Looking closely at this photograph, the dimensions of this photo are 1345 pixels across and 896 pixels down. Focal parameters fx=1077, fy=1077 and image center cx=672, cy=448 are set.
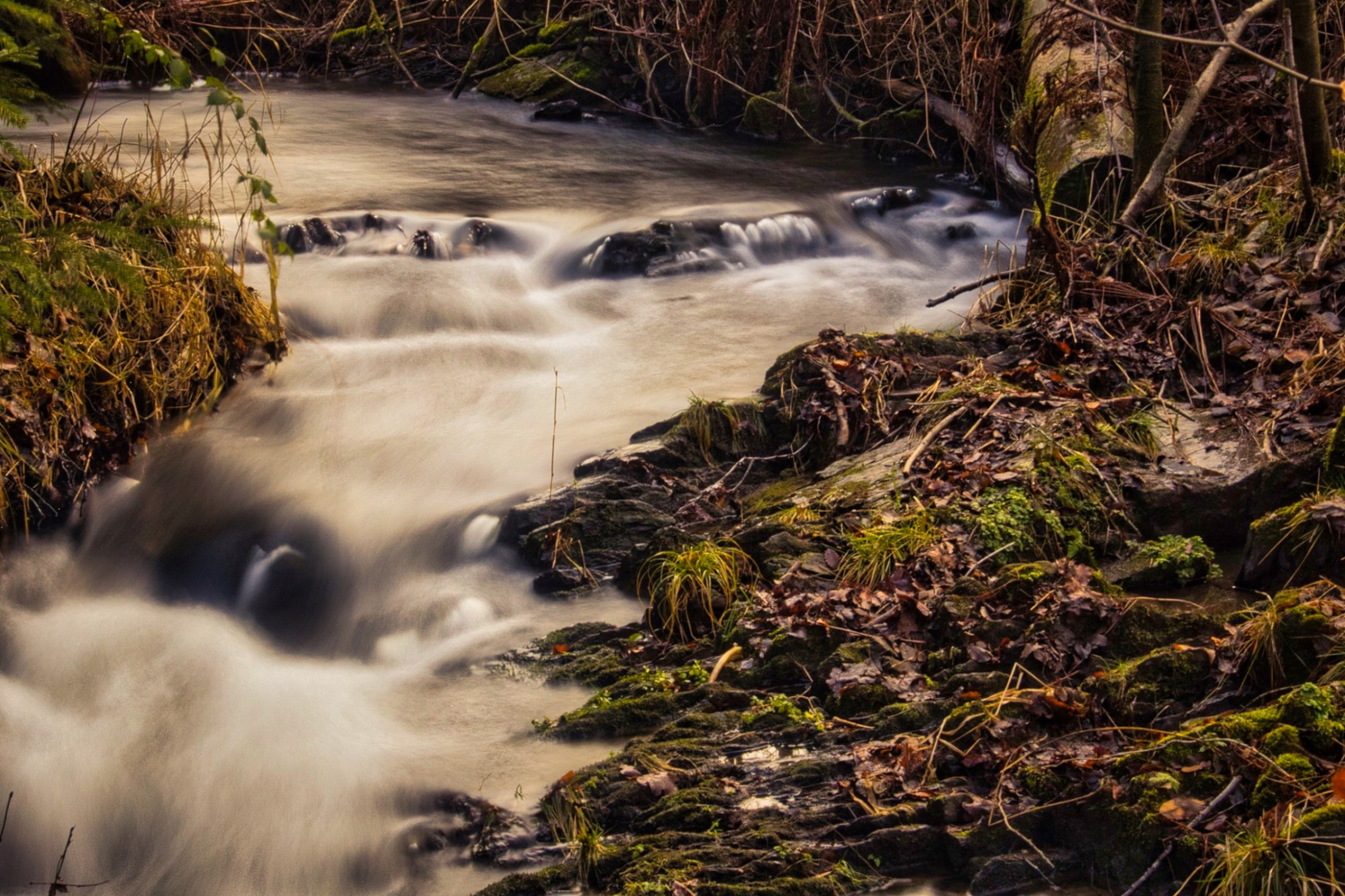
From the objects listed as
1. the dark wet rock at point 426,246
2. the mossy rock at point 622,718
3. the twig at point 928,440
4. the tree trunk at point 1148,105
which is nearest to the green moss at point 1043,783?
the mossy rock at point 622,718

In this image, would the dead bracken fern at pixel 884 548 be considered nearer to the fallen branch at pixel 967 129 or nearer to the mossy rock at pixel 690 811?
the mossy rock at pixel 690 811

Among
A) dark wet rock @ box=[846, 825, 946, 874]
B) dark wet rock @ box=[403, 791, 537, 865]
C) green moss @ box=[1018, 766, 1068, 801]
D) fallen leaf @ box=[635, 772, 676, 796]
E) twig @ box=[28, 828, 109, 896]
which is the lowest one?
twig @ box=[28, 828, 109, 896]

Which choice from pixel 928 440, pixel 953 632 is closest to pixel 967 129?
pixel 928 440

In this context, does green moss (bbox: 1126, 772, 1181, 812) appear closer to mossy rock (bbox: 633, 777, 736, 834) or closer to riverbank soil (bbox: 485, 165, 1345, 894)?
riverbank soil (bbox: 485, 165, 1345, 894)

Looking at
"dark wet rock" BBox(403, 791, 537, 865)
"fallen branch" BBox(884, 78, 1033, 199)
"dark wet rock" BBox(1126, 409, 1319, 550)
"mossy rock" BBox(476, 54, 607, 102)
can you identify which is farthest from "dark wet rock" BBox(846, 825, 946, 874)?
"mossy rock" BBox(476, 54, 607, 102)

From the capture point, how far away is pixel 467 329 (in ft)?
26.8

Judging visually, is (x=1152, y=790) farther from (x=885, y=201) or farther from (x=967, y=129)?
(x=967, y=129)

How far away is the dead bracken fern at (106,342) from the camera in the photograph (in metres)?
5.48

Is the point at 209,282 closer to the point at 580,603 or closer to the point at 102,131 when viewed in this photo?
the point at 580,603

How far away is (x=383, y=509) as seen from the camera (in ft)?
19.7

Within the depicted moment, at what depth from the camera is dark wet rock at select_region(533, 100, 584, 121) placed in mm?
13273

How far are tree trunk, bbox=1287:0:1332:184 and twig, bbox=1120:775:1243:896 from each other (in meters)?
4.08

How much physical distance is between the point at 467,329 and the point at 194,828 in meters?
4.74

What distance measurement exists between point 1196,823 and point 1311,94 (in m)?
4.54
